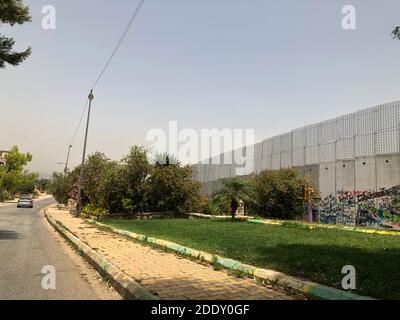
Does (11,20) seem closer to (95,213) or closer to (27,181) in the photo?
(95,213)

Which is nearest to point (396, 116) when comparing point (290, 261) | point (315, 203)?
point (315, 203)

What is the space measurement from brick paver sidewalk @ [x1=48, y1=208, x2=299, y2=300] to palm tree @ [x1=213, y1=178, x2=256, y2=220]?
12.5 metres

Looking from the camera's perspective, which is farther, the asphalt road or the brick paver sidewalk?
the asphalt road

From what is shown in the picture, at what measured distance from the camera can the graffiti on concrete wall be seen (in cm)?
2291

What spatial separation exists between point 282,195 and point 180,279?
21.6 meters

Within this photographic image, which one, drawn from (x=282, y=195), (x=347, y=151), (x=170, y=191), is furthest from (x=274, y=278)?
(x=170, y=191)

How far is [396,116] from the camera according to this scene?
72.9 ft

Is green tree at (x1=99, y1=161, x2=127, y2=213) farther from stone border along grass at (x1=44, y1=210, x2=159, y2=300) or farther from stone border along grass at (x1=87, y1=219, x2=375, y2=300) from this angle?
stone border along grass at (x1=87, y1=219, x2=375, y2=300)

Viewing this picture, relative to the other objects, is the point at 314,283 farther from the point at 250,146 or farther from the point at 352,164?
the point at 250,146

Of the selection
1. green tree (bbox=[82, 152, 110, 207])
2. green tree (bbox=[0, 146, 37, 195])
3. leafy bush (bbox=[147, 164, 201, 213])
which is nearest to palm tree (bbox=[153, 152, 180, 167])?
leafy bush (bbox=[147, 164, 201, 213])

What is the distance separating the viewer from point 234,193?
967 inches

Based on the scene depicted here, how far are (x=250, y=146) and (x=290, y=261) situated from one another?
100 ft

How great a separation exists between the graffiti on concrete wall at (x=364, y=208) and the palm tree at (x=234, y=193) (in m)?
5.16

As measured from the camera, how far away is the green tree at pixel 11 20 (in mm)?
17500
